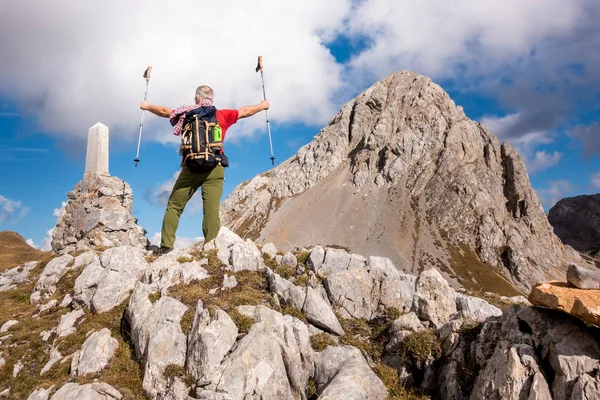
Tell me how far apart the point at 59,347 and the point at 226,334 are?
5564 mm

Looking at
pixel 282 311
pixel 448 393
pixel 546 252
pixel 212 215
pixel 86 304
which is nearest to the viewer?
pixel 448 393

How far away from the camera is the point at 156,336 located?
977 centimetres

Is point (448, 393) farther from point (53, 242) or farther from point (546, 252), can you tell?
point (546, 252)

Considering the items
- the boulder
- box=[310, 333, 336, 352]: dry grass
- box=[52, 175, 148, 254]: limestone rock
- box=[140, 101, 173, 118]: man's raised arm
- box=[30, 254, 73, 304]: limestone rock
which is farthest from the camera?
box=[52, 175, 148, 254]: limestone rock

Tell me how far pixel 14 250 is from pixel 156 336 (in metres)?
131

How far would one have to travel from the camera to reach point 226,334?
948 cm

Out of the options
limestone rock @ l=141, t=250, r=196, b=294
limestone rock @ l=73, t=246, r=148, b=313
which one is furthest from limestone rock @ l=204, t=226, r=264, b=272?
limestone rock @ l=73, t=246, r=148, b=313

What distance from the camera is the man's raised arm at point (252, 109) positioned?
13.9 metres

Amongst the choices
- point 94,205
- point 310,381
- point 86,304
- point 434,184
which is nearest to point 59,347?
point 86,304

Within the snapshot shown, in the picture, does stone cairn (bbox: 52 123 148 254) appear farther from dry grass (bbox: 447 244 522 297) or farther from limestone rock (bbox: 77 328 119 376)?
dry grass (bbox: 447 244 522 297)

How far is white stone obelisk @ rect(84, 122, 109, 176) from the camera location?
28000 millimetres

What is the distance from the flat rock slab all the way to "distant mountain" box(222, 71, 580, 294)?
13191cm

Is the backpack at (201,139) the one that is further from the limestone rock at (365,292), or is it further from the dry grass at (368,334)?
the dry grass at (368,334)

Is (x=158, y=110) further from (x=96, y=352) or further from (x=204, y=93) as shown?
(x=96, y=352)
